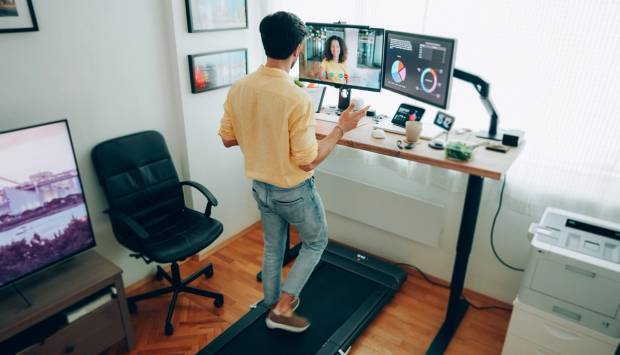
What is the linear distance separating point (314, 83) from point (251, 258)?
4.31 ft

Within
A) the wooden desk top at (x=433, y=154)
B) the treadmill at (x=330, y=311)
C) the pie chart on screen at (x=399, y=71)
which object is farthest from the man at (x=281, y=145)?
the pie chart on screen at (x=399, y=71)

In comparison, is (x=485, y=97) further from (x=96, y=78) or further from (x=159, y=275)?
(x=159, y=275)

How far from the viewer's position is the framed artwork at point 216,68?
9.00 ft

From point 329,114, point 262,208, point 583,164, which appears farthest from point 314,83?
point 583,164

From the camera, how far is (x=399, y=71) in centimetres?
249

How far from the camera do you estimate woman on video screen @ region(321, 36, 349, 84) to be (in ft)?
8.83

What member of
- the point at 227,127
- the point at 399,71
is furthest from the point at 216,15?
the point at 399,71

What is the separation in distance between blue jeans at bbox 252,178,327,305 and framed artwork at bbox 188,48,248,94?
40.4 inches

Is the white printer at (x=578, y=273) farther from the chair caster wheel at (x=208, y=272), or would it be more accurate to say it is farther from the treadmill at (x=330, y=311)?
the chair caster wheel at (x=208, y=272)

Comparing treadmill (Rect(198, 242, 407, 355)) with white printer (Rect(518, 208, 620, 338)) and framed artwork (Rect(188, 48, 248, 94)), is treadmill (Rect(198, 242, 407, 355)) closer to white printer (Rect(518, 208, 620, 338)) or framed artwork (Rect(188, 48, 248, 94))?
white printer (Rect(518, 208, 620, 338))

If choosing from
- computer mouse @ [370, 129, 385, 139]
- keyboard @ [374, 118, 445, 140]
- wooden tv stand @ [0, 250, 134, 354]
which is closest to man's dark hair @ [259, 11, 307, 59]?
computer mouse @ [370, 129, 385, 139]

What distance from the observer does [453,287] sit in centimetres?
238

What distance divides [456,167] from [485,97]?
1.57 feet

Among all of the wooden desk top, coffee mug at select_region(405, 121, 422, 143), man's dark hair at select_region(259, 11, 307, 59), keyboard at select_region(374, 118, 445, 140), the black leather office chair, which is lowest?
the black leather office chair
